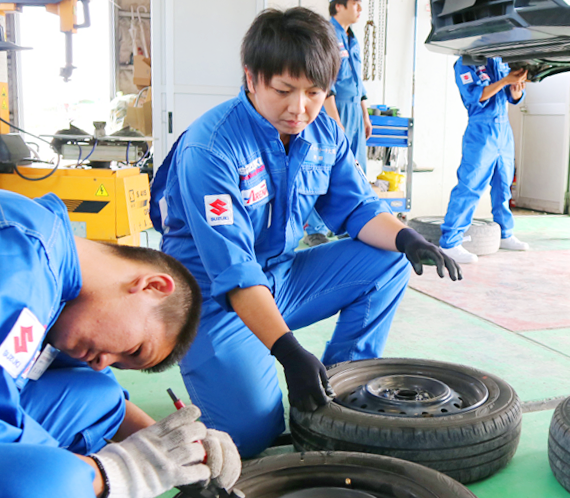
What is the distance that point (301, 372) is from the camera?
1.28 metres

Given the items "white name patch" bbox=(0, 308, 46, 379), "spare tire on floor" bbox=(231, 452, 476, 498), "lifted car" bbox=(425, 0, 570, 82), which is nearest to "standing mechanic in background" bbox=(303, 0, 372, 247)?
"lifted car" bbox=(425, 0, 570, 82)

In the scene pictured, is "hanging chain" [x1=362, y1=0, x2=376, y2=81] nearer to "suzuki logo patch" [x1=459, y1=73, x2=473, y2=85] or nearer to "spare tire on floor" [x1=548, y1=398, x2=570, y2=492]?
"suzuki logo patch" [x1=459, y1=73, x2=473, y2=85]

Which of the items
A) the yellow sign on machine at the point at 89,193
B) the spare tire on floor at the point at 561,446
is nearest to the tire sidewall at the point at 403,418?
the spare tire on floor at the point at 561,446

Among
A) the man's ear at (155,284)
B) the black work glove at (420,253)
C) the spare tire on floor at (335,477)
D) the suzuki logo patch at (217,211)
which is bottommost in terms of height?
the spare tire on floor at (335,477)

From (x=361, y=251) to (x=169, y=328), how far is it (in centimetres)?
89

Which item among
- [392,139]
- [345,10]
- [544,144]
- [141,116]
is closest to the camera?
[345,10]

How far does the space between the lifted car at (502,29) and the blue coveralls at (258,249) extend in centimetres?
59

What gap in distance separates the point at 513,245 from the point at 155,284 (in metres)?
3.90

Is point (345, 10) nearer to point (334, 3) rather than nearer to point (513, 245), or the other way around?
point (334, 3)

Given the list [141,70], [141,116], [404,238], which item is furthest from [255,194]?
[141,70]

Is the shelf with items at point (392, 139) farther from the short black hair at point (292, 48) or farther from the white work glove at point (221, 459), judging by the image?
the white work glove at point (221, 459)

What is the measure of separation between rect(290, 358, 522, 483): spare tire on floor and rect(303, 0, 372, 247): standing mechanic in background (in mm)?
2685

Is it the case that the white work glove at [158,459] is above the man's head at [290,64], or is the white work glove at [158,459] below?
below

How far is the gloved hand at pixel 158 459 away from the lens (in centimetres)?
80
